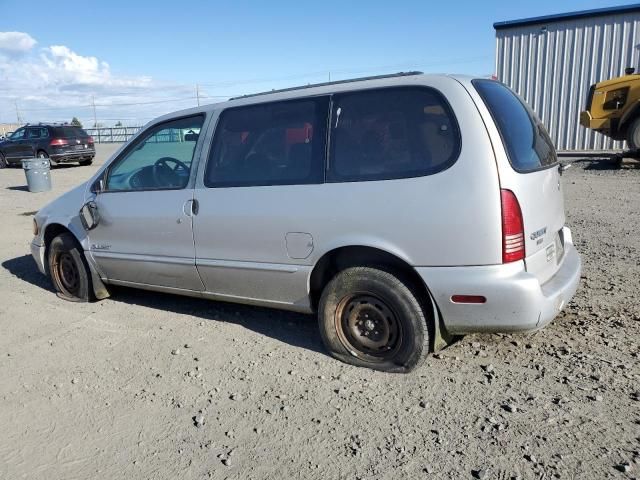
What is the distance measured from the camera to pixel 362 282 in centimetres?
341

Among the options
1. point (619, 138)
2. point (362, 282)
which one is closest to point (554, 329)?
point (362, 282)

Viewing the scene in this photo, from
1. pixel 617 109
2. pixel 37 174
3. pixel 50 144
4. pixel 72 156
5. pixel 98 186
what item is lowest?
pixel 37 174

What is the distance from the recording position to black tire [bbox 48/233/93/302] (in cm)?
505

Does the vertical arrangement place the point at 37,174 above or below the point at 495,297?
above

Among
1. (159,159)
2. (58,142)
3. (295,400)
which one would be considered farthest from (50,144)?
(295,400)

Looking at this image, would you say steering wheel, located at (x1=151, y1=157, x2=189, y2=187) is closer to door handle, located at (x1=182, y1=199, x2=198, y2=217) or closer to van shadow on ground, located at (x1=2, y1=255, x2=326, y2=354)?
door handle, located at (x1=182, y1=199, x2=198, y2=217)

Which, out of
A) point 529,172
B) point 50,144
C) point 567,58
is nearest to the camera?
point 529,172

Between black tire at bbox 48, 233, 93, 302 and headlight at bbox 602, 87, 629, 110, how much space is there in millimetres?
12419

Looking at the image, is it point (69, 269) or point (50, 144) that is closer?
point (69, 269)

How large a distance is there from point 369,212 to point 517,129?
1062 mm

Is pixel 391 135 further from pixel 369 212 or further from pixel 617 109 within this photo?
pixel 617 109

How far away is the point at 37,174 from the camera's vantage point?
14398mm

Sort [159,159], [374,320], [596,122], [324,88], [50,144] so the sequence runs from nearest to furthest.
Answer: [374,320]
[324,88]
[159,159]
[596,122]
[50,144]

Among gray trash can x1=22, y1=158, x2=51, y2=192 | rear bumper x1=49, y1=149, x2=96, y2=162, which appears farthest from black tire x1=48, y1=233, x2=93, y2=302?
rear bumper x1=49, y1=149, x2=96, y2=162
